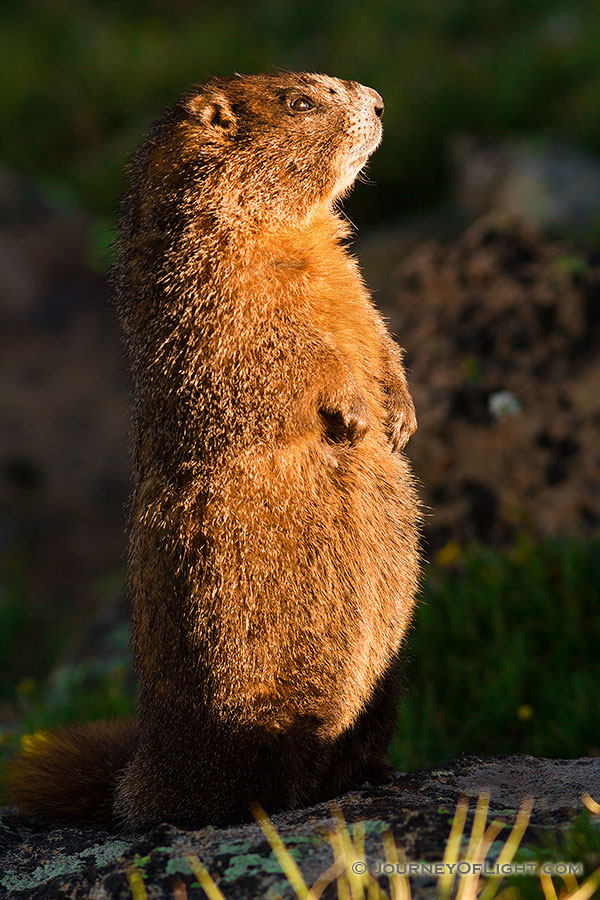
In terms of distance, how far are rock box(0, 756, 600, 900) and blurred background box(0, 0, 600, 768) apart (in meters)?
1.09

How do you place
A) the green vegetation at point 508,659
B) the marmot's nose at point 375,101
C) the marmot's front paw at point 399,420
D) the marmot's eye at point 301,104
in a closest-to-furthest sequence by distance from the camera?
the marmot's front paw at point 399,420 → the marmot's eye at point 301,104 → the marmot's nose at point 375,101 → the green vegetation at point 508,659

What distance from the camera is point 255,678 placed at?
3230mm

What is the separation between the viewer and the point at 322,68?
12.4 meters

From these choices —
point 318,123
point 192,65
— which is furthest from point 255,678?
point 192,65

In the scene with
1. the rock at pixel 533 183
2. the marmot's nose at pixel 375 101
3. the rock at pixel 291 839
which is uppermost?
the rock at pixel 533 183

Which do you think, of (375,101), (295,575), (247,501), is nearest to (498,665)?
(295,575)

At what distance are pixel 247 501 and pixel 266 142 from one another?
4.37ft

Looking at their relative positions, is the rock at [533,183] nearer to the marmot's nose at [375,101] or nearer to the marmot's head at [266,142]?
the marmot's nose at [375,101]

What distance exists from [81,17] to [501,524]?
13123 mm

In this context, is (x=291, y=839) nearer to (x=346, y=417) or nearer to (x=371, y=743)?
(x=371, y=743)

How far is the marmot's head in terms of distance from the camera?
11.9 feet

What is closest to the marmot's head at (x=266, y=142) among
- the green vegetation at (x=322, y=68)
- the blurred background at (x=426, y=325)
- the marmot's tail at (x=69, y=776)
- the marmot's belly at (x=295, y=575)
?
the blurred background at (x=426, y=325)

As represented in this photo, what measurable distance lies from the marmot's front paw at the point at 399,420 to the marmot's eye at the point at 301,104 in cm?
108

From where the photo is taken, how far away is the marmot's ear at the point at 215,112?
3.73m
